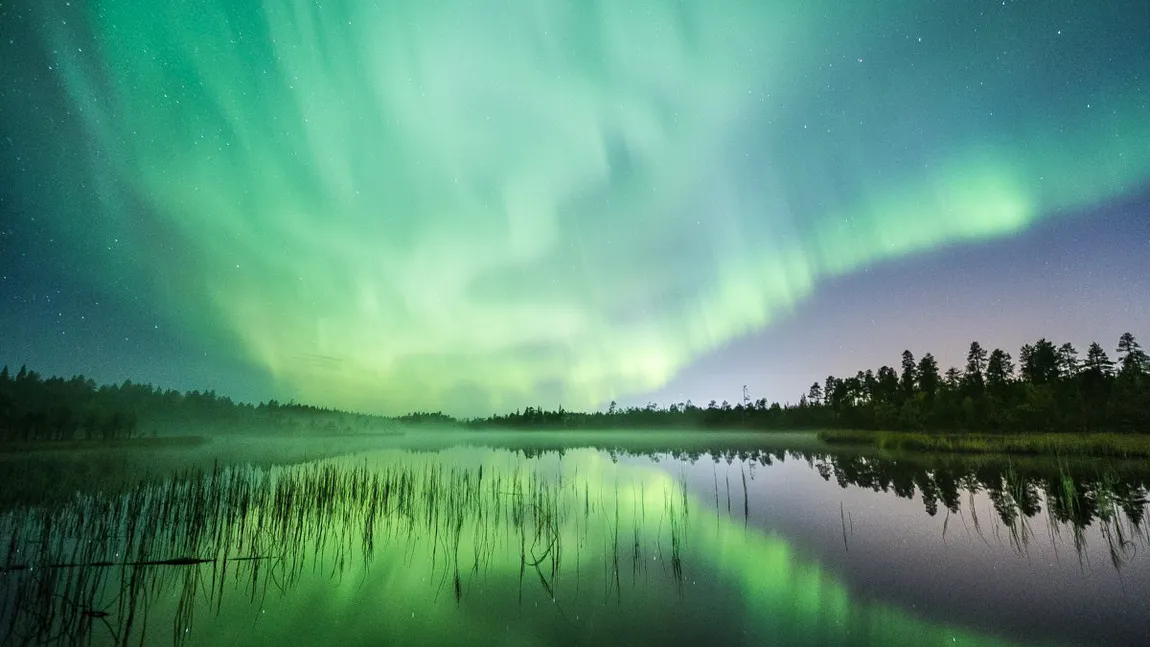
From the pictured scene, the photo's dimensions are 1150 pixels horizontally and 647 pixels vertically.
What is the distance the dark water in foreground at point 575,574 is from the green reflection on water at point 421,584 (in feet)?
0.16

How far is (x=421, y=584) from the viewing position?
8562mm

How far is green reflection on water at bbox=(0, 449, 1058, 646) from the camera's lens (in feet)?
21.4

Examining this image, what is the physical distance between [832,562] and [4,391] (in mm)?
112460

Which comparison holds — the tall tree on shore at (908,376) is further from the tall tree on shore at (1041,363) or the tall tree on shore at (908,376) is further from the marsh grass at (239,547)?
the marsh grass at (239,547)

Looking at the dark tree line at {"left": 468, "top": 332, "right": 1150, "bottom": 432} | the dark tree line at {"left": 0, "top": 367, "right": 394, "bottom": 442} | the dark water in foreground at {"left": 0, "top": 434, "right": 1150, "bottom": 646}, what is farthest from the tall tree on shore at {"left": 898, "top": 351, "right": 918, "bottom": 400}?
the dark tree line at {"left": 0, "top": 367, "right": 394, "bottom": 442}

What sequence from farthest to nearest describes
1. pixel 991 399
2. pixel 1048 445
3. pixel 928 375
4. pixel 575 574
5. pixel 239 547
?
1. pixel 928 375
2. pixel 991 399
3. pixel 1048 445
4. pixel 239 547
5. pixel 575 574

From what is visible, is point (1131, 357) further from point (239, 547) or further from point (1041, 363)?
point (239, 547)

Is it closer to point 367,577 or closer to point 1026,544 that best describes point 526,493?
point 367,577

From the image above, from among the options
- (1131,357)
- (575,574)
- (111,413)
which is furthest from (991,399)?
(111,413)

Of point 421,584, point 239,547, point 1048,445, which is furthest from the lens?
point 1048,445

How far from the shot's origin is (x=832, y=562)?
33.4 feet

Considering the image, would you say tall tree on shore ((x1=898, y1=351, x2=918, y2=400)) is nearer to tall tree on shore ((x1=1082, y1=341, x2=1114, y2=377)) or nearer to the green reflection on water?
tall tree on shore ((x1=1082, y1=341, x2=1114, y2=377))

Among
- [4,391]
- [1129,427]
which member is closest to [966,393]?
[1129,427]

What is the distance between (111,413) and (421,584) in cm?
10717
